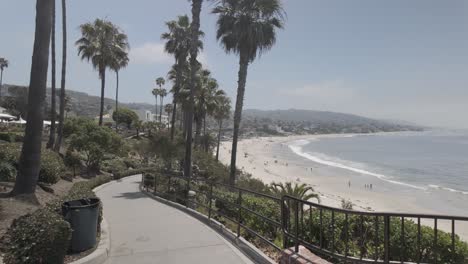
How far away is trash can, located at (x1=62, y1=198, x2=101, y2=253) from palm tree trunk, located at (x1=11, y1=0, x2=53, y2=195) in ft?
11.9

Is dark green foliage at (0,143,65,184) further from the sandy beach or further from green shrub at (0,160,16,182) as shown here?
the sandy beach

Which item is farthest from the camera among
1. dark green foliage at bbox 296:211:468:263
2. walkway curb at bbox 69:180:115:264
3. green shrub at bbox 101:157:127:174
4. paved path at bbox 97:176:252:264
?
green shrub at bbox 101:157:127:174

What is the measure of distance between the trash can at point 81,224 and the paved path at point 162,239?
1.68 feet

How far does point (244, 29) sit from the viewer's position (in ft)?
69.3

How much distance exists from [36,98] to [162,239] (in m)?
5.19

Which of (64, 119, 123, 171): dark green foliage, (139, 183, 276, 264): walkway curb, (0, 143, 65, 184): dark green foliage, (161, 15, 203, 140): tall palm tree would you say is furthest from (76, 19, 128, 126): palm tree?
(139, 183, 276, 264): walkway curb

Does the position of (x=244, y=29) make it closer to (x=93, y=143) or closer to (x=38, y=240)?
(x=93, y=143)

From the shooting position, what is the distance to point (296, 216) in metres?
5.08

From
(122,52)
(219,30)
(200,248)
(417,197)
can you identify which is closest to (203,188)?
(200,248)

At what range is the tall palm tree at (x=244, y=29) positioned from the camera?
69.3 ft

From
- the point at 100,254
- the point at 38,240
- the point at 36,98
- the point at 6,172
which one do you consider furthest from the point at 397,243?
the point at 6,172

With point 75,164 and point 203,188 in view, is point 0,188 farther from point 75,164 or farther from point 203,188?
point 75,164

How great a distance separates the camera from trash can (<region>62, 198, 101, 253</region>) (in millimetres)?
5949

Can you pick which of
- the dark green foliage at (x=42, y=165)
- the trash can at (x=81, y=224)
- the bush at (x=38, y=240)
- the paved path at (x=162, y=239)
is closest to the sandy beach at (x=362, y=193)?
the paved path at (x=162, y=239)
